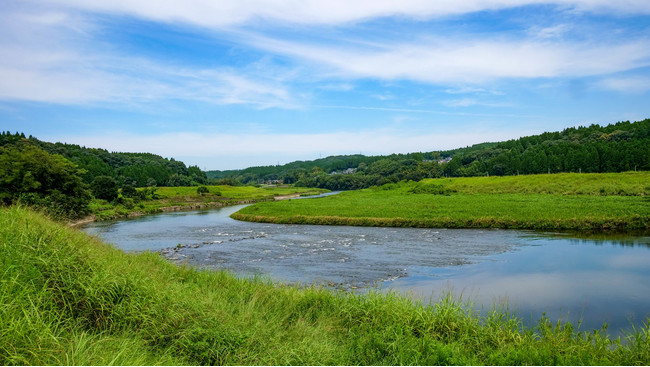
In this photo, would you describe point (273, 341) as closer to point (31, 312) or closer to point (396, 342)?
point (396, 342)

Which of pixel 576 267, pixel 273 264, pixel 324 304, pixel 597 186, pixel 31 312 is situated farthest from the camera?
pixel 597 186

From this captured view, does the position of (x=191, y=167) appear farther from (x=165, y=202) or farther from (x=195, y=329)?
(x=195, y=329)

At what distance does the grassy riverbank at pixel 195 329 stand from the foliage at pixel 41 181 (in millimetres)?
34277

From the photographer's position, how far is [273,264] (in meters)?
22.1

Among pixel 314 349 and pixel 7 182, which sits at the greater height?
pixel 7 182

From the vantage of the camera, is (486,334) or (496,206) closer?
(486,334)

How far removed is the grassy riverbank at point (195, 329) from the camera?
706cm

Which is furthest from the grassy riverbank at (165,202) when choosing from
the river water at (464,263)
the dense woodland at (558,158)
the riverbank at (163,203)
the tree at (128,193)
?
the dense woodland at (558,158)

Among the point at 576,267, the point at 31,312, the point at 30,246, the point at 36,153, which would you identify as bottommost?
the point at 576,267

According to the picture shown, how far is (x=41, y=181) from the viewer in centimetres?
4416

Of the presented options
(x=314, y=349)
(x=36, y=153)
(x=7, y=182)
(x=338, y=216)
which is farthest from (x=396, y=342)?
(x=36, y=153)

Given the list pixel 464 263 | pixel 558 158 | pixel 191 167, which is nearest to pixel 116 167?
pixel 191 167

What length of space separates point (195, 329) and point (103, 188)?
66.6 metres

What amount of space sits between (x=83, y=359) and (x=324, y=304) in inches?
263
